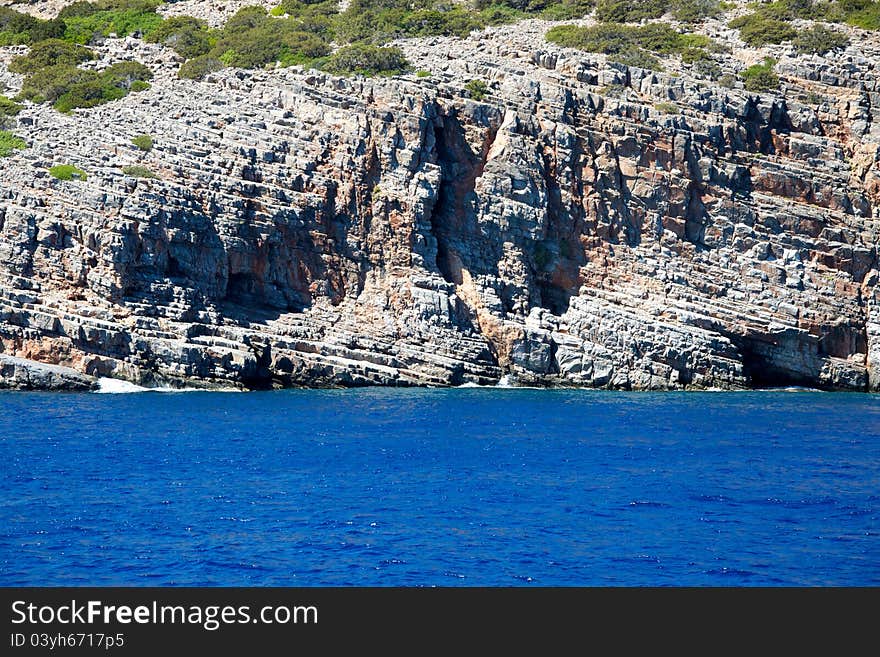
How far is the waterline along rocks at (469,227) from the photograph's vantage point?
6788 cm

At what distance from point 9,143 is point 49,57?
70.0ft

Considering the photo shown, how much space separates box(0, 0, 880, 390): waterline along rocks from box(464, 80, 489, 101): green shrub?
0.17 m

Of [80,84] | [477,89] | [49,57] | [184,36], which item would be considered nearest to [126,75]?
[80,84]

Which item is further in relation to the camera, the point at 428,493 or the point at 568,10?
the point at 568,10

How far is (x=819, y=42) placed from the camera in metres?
84.1

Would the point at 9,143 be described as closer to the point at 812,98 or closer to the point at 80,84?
the point at 80,84

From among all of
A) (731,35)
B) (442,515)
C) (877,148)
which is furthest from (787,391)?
(442,515)

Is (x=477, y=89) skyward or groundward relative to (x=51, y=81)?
skyward

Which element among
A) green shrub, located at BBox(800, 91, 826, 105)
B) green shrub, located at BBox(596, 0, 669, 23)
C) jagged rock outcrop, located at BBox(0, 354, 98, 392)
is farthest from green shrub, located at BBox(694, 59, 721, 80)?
jagged rock outcrop, located at BBox(0, 354, 98, 392)

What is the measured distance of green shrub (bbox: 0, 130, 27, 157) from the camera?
74000 millimetres

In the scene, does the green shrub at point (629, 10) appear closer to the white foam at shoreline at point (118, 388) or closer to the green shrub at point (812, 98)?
the green shrub at point (812, 98)

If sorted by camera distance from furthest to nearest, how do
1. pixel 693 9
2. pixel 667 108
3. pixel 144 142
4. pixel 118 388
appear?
pixel 693 9 < pixel 667 108 < pixel 144 142 < pixel 118 388
